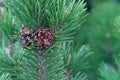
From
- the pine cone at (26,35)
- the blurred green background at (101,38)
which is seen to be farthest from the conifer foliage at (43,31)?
the blurred green background at (101,38)

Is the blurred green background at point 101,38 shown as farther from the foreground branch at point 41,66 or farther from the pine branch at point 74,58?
the foreground branch at point 41,66

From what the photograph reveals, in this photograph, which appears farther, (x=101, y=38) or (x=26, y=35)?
(x=101, y=38)

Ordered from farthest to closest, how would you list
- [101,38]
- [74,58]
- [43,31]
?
[101,38] < [74,58] < [43,31]

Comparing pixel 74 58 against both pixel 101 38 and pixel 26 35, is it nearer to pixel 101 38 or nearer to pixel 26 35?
pixel 26 35

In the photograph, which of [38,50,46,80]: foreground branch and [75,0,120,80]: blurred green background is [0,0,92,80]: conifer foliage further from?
[75,0,120,80]: blurred green background

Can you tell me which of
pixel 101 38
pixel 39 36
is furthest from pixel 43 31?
pixel 101 38

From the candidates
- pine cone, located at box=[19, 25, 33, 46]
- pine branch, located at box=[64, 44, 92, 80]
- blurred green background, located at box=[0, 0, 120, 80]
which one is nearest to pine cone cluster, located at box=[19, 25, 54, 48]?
pine cone, located at box=[19, 25, 33, 46]

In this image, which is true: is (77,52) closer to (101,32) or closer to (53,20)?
(53,20)

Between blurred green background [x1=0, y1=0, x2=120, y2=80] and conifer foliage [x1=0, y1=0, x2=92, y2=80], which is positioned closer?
conifer foliage [x1=0, y1=0, x2=92, y2=80]

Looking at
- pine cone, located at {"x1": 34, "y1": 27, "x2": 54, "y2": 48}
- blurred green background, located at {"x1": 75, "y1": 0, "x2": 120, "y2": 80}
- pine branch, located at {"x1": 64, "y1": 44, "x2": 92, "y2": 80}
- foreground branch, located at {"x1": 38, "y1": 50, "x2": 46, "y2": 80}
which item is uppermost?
blurred green background, located at {"x1": 75, "y1": 0, "x2": 120, "y2": 80}
